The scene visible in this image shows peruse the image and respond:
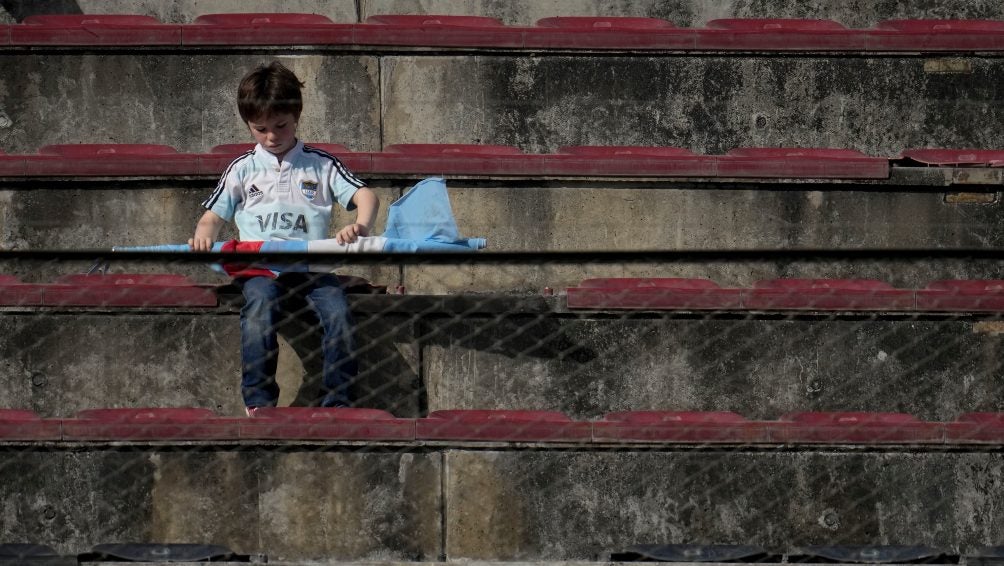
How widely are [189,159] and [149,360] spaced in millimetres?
765

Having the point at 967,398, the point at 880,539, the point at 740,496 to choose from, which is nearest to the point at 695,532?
the point at 740,496

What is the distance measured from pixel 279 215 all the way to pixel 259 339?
1.46 ft

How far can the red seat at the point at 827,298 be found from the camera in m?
5.64

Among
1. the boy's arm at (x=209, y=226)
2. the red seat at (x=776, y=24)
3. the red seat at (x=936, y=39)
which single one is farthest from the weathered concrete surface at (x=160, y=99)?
the red seat at (x=936, y=39)

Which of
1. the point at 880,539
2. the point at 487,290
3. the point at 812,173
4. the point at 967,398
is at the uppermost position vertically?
the point at 812,173

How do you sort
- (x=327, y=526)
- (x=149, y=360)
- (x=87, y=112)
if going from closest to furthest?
1. (x=327, y=526)
2. (x=149, y=360)
3. (x=87, y=112)

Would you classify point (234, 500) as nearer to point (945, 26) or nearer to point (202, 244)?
point (202, 244)

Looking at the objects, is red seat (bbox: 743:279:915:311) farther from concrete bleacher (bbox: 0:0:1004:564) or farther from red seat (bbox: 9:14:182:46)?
red seat (bbox: 9:14:182:46)

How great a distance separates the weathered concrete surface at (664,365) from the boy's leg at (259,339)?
58 cm

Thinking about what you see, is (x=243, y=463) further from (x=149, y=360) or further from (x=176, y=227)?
(x=176, y=227)

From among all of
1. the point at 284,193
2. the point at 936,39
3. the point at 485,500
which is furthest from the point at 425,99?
the point at 936,39

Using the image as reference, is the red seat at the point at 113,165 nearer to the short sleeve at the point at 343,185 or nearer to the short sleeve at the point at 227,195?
the short sleeve at the point at 227,195

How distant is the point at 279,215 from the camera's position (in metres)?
5.53

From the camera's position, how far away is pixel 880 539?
5.35 meters
